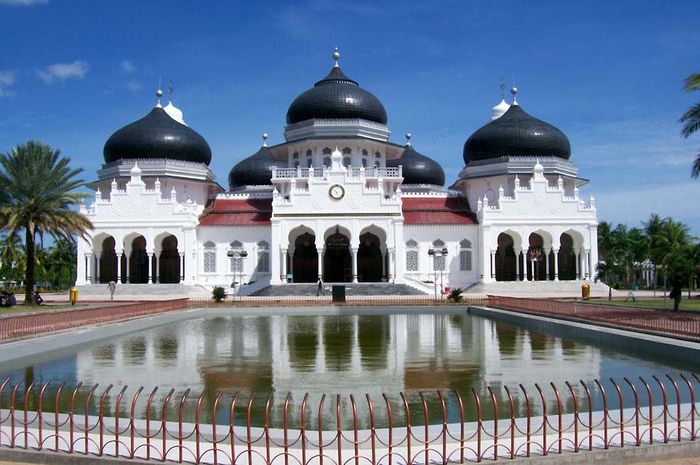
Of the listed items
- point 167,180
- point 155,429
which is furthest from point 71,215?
point 155,429

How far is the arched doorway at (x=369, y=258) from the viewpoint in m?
45.2

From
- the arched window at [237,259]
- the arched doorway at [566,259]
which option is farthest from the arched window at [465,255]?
the arched window at [237,259]

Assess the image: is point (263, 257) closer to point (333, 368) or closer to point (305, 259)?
point (305, 259)

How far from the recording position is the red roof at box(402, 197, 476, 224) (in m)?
44.2

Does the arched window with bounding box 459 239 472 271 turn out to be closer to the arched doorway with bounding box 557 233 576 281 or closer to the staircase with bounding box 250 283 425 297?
the staircase with bounding box 250 283 425 297

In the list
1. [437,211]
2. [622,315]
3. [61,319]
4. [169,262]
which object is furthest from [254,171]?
[622,315]

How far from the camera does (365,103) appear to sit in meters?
47.1

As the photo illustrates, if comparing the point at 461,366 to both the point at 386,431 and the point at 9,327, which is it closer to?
the point at 386,431

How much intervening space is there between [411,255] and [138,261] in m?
18.2

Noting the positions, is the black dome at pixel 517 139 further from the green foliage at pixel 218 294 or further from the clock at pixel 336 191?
the green foliage at pixel 218 294

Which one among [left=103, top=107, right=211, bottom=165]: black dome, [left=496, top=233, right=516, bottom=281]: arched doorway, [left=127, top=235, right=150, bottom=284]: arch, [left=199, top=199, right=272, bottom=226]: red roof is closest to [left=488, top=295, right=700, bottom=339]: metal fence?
[left=496, top=233, right=516, bottom=281]: arched doorway

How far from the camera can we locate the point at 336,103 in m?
46.4

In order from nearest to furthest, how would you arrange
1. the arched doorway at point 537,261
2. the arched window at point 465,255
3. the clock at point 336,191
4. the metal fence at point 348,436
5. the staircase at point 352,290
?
the metal fence at point 348,436, the staircase at point 352,290, the clock at point 336,191, the arched window at point 465,255, the arched doorway at point 537,261

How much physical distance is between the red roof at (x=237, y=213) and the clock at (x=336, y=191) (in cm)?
474
